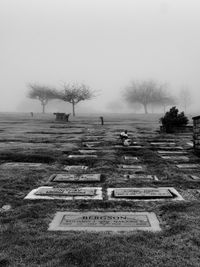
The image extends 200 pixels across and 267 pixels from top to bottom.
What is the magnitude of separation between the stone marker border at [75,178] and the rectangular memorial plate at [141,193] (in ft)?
3.53

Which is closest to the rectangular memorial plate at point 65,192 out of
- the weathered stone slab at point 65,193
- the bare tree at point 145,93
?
the weathered stone slab at point 65,193

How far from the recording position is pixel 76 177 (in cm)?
720

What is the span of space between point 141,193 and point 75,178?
1910 mm

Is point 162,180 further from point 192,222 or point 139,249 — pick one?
point 139,249

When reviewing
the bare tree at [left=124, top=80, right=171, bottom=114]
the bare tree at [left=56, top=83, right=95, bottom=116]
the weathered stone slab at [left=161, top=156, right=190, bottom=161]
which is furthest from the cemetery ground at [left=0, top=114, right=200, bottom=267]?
the bare tree at [left=124, top=80, right=171, bottom=114]

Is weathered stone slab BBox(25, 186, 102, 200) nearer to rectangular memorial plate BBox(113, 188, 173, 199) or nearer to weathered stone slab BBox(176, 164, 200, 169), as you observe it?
rectangular memorial plate BBox(113, 188, 173, 199)

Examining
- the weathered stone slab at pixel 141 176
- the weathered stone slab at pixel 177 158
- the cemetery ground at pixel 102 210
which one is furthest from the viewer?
the weathered stone slab at pixel 177 158

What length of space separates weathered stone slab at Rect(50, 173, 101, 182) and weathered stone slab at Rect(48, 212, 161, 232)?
224cm

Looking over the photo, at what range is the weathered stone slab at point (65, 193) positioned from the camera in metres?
5.59

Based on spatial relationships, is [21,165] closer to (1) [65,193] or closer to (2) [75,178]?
(2) [75,178]

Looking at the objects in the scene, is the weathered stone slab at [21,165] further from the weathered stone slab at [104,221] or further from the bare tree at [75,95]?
the bare tree at [75,95]

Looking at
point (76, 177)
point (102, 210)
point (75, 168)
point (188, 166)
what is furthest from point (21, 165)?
point (188, 166)

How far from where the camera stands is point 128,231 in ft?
13.0

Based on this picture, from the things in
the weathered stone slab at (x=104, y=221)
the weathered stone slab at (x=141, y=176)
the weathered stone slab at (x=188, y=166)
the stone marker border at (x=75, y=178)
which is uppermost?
the stone marker border at (x=75, y=178)
